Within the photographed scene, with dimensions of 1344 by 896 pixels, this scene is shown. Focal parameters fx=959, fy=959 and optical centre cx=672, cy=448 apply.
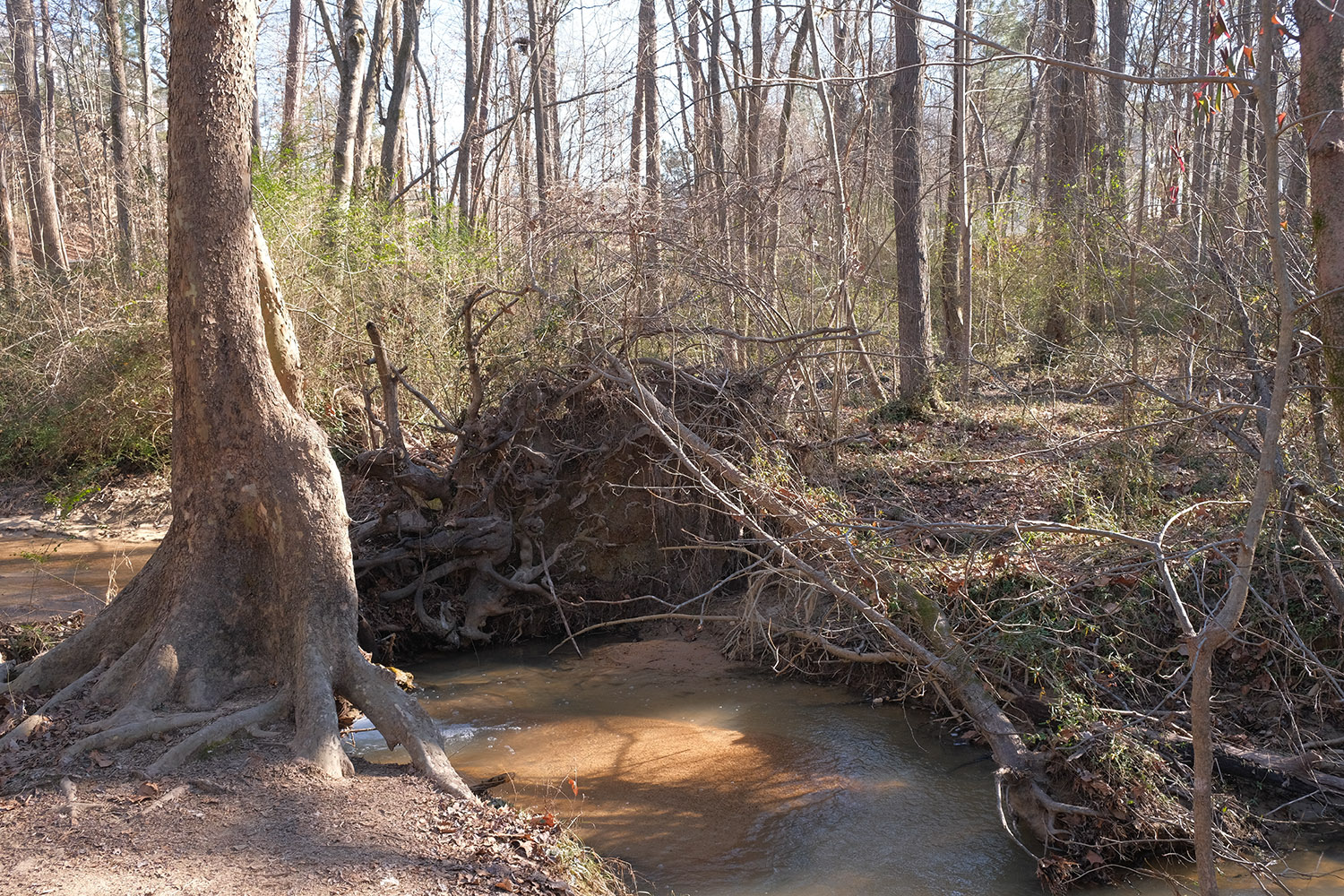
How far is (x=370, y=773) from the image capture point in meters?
4.89

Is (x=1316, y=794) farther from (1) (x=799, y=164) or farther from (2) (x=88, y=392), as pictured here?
(2) (x=88, y=392)

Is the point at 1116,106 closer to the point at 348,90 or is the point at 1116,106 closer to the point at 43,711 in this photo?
the point at 348,90

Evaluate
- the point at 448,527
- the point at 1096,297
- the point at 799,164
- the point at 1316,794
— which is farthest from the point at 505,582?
the point at 1096,297

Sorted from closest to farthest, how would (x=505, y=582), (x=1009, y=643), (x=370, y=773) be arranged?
(x=370, y=773)
(x=1009, y=643)
(x=505, y=582)

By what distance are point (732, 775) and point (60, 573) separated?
8.00m

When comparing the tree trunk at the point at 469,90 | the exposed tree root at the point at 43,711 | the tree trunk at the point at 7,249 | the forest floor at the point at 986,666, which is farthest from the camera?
the tree trunk at the point at 469,90

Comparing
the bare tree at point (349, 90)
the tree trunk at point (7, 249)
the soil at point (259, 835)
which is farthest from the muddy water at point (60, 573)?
the bare tree at point (349, 90)

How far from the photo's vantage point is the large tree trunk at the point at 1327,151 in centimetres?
493

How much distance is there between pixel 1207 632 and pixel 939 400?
395 inches

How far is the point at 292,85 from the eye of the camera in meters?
18.8

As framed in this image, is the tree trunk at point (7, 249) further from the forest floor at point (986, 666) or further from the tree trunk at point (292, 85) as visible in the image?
the forest floor at point (986, 666)

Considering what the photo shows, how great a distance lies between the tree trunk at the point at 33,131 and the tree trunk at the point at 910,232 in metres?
15.6

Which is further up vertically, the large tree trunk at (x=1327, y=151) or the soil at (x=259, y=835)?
the large tree trunk at (x=1327, y=151)

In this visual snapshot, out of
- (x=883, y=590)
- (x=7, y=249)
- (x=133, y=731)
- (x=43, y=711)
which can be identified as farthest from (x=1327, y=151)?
(x=7, y=249)
